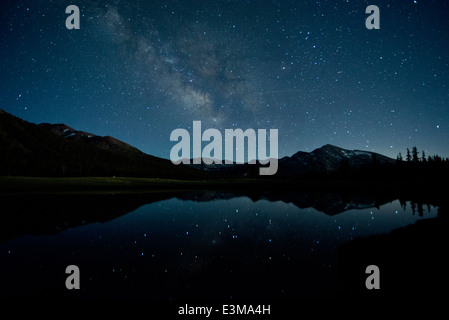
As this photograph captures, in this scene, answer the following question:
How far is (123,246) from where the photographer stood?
43.0ft

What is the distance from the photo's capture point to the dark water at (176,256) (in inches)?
318

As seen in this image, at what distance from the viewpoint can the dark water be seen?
8078 millimetres

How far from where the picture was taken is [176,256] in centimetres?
1155

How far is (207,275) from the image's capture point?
30.7ft

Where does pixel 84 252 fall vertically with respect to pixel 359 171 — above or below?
below

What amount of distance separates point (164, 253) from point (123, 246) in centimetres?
308
